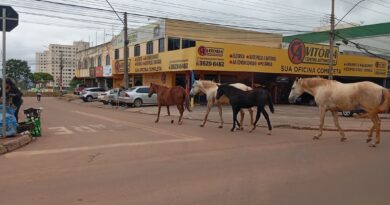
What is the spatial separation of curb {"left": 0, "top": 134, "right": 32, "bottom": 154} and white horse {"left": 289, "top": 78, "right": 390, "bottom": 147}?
857cm

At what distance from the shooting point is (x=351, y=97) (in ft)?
41.8

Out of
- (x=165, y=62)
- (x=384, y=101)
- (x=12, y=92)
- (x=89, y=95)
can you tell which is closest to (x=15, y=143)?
(x=12, y=92)

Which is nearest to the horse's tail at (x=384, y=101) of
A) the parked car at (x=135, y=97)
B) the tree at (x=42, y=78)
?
the parked car at (x=135, y=97)

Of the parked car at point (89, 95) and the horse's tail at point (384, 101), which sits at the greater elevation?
the horse's tail at point (384, 101)

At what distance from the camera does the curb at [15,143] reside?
10.3 metres

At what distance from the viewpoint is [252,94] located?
1512cm

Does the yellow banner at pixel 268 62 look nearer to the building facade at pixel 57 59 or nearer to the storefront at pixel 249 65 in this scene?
the storefront at pixel 249 65

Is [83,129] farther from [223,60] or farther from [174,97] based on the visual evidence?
[223,60]

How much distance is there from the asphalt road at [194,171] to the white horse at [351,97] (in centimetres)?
92

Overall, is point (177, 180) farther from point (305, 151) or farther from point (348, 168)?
point (305, 151)

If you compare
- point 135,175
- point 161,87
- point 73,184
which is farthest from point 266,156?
point 161,87

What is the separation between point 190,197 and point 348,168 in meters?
3.97

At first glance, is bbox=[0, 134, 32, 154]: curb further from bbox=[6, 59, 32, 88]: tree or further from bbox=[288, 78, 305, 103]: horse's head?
bbox=[6, 59, 32, 88]: tree

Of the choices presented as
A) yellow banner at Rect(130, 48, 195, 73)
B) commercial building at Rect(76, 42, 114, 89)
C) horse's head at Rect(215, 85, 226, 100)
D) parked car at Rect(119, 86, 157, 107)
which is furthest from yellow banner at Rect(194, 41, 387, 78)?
commercial building at Rect(76, 42, 114, 89)
